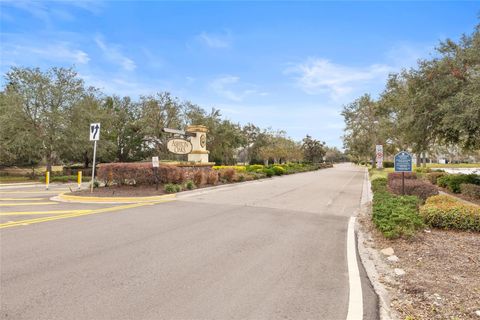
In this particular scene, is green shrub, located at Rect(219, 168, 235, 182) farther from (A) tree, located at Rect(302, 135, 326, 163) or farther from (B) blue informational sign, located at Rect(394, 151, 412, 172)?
(A) tree, located at Rect(302, 135, 326, 163)

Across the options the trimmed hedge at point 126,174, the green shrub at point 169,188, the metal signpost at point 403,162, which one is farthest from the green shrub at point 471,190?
the trimmed hedge at point 126,174

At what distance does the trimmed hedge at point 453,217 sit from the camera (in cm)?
715

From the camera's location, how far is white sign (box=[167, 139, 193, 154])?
18047mm

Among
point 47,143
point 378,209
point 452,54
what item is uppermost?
point 452,54

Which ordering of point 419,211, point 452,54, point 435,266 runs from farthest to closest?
point 452,54 → point 419,211 → point 435,266

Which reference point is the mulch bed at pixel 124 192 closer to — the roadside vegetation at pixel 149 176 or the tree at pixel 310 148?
the roadside vegetation at pixel 149 176

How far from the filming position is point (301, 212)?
10.2 metres

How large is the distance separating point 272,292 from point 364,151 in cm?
4768

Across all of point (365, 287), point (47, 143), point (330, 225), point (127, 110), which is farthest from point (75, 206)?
point (127, 110)

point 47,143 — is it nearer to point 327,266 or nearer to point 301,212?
point 301,212

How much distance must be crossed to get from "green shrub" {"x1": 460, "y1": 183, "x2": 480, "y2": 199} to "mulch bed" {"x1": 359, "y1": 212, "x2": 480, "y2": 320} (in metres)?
6.94

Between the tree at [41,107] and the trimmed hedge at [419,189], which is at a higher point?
the tree at [41,107]

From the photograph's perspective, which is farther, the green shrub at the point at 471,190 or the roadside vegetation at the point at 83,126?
the roadside vegetation at the point at 83,126

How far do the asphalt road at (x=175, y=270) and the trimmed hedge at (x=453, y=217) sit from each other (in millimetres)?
2169
